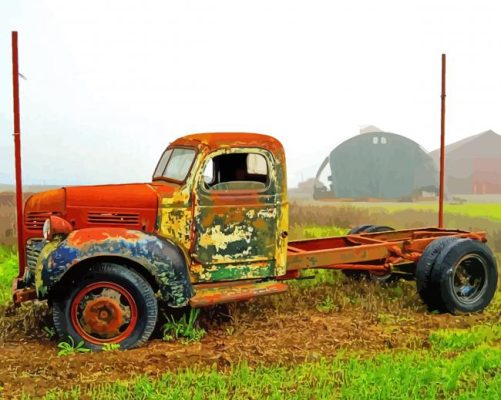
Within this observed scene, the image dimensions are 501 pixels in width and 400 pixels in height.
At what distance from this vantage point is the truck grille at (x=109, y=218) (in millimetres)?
6609

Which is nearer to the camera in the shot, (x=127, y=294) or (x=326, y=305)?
(x=127, y=294)

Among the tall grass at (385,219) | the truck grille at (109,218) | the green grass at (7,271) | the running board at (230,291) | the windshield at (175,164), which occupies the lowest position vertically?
the green grass at (7,271)

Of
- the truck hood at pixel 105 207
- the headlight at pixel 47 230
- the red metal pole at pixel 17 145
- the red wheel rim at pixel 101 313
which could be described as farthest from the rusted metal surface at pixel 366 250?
the red metal pole at pixel 17 145

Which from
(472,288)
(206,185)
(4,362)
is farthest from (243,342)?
(472,288)

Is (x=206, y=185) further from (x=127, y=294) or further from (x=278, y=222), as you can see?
(x=127, y=294)

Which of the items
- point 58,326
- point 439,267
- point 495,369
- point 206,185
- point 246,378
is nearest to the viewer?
point 246,378

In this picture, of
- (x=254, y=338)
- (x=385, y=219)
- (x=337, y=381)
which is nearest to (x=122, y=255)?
(x=254, y=338)

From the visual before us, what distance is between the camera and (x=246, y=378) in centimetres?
541

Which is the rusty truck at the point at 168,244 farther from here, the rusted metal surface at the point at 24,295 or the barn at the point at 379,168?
the barn at the point at 379,168

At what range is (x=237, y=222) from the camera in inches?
267

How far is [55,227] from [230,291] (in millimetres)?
1702

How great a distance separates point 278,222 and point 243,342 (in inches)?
48.0

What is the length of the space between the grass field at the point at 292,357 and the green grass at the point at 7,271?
0.05 meters

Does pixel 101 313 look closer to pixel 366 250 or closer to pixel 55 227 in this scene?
pixel 55 227
